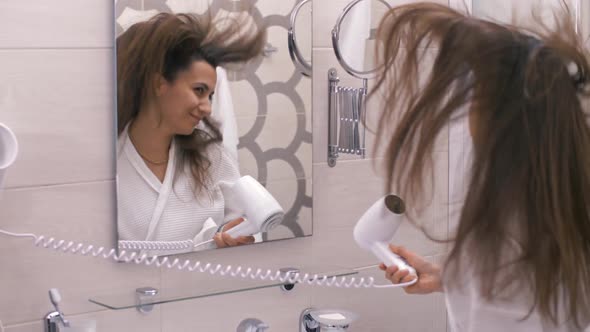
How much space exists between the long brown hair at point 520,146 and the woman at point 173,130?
2.13 ft

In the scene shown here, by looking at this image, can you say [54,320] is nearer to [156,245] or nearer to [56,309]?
[56,309]

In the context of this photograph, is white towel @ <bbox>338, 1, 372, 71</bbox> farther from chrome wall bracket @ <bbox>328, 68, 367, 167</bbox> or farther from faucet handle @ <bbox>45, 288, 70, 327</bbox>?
faucet handle @ <bbox>45, 288, 70, 327</bbox>

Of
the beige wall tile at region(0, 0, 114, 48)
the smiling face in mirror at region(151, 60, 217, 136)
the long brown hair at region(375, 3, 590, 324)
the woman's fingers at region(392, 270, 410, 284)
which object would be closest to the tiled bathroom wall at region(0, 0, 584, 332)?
the beige wall tile at region(0, 0, 114, 48)

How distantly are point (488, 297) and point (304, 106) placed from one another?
0.84 meters

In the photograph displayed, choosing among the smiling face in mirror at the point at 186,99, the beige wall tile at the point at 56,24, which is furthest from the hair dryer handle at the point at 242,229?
the beige wall tile at the point at 56,24

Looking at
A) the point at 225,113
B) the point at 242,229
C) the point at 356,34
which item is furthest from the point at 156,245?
the point at 356,34

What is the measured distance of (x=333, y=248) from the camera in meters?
1.95

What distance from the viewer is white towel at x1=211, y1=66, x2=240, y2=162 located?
171 cm

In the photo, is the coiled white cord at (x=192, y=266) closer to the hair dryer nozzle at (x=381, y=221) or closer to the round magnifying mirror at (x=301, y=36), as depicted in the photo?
the hair dryer nozzle at (x=381, y=221)

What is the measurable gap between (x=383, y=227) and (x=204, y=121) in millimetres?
433

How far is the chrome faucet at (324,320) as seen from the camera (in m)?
1.76

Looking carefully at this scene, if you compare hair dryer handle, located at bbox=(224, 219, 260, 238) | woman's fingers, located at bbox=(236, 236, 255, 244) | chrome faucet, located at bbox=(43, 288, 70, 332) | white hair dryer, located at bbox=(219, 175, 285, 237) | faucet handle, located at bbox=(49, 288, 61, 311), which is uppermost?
white hair dryer, located at bbox=(219, 175, 285, 237)

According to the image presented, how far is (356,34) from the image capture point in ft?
6.23

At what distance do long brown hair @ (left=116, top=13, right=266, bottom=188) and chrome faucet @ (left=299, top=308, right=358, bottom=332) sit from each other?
376 millimetres
